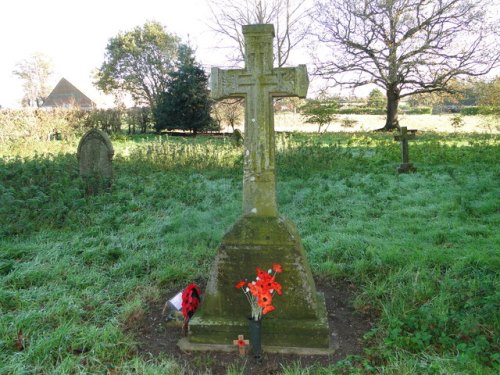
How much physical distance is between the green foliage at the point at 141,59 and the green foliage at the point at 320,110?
57.0 ft

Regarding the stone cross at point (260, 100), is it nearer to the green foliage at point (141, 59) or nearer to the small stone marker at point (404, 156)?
the small stone marker at point (404, 156)

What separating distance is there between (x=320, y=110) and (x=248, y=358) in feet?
77.8

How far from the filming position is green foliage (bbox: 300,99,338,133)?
25562mm

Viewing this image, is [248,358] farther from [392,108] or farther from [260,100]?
[392,108]

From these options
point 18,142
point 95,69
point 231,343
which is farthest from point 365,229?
point 95,69

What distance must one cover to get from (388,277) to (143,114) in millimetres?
25568

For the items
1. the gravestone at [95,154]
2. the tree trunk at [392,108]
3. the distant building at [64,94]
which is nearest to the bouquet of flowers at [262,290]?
the gravestone at [95,154]

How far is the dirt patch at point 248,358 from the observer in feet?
9.49

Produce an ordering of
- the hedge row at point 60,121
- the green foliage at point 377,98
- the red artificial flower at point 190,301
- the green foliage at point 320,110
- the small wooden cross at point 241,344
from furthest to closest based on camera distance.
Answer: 1. the green foliage at point 377,98
2. the green foliage at point 320,110
3. the hedge row at point 60,121
4. the red artificial flower at point 190,301
5. the small wooden cross at point 241,344

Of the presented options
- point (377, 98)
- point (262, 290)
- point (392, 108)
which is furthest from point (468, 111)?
point (262, 290)

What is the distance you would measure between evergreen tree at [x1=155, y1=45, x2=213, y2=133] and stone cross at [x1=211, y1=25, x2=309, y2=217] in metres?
21.3

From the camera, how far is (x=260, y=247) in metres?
3.15

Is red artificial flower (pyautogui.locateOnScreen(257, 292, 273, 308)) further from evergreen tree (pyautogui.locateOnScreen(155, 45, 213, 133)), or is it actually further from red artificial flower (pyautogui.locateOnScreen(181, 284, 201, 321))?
evergreen tree (pyautogui.locateOnScreen(155, 45, 213, 133))

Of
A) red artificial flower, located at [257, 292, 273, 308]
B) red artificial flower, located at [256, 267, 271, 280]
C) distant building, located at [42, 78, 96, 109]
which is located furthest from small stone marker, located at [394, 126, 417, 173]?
distant building, located at [42, 78, 96, 109]
